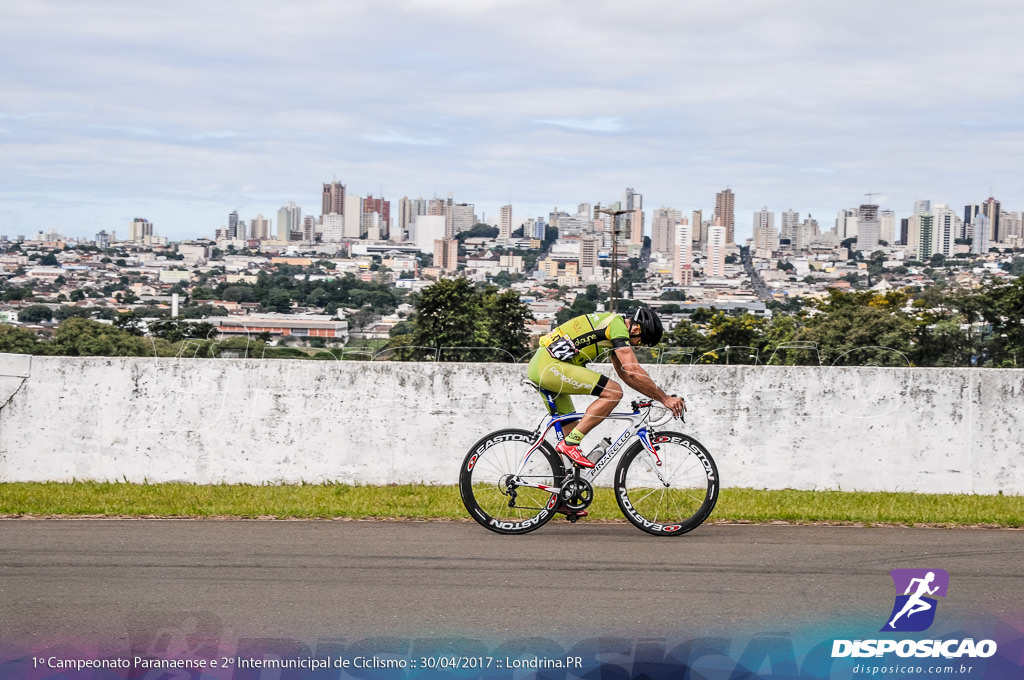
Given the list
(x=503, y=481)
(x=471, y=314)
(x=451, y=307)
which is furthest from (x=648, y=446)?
(x=451, y=307)

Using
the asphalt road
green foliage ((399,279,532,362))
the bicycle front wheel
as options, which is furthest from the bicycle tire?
green foliage ((399,279,532,362))

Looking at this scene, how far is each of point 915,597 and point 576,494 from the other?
2.45m

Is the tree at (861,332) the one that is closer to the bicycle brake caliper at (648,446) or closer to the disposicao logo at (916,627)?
the bicycle brake caliper at (648,446)

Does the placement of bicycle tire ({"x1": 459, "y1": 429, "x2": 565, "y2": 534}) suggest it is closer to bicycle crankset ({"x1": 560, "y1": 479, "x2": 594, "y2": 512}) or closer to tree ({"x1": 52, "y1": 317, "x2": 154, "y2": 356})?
bicycle crankset ({"x1": 560, "y1": 479, "x2": 594, "y2": 512})

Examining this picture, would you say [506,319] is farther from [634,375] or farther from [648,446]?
[634,375]

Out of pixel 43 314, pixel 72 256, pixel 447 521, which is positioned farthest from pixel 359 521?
pixel 72 256

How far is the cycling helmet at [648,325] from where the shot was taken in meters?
7.33

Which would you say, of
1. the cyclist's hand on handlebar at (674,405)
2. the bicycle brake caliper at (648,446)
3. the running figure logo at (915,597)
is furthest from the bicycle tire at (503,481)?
the running figure logo at (915,597)

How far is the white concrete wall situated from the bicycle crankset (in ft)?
7.99

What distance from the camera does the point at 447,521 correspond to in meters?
7.99

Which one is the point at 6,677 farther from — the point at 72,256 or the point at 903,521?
the point at 72,256

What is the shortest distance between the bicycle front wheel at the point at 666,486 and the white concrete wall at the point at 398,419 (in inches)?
97.7

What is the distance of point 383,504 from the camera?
865 centimetres

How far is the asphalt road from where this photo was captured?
16.9 feet
